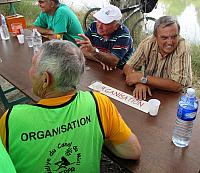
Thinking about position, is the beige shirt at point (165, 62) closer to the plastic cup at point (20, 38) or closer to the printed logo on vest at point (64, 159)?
the printed logo on vest at point (64, 159)

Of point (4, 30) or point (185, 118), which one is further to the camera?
point (4, 30)

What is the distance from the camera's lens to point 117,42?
2336 mm

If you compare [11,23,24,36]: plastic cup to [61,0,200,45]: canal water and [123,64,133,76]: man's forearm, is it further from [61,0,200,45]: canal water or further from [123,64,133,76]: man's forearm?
[61,0,200,45]: canal water

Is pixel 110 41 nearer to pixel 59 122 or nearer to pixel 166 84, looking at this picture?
pixel 166 84

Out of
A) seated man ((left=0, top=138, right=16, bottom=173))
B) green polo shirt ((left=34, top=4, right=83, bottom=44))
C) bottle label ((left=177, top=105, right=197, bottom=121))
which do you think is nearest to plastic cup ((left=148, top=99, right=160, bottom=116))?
bottle label ((left=177, top=105, right=197, bottom=121))

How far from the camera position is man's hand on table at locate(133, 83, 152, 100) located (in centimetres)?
172

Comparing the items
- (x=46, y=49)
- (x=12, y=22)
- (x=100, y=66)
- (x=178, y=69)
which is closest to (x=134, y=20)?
(x=12, y=22)

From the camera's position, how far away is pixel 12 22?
2943 millimetres

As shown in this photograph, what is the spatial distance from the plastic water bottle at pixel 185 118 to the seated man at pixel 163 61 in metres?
0.46

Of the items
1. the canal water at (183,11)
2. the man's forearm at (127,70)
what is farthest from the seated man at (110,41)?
the canal water at (183,11)

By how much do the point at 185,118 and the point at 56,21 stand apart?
2068 mm

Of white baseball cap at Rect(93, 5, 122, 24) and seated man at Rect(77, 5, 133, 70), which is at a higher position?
white baseball cap at Rect(93, 5, 122, 24)

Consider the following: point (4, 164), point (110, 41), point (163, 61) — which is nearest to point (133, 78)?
point (163, 61)

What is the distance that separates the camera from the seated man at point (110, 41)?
2150 millimetres
